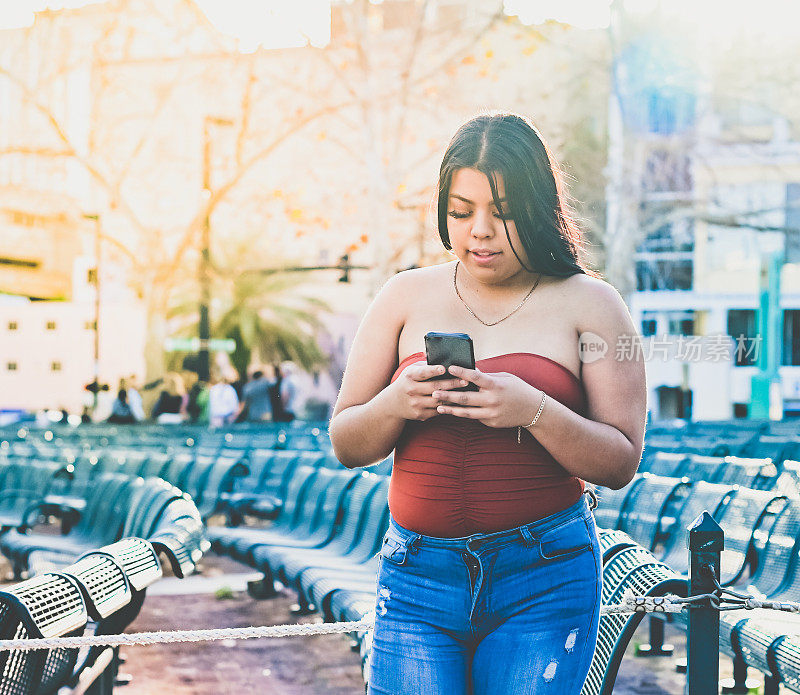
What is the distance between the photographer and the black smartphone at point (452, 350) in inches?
75.1

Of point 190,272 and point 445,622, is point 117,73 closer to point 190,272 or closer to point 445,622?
point 190,272

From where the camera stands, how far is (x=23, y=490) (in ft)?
32.6

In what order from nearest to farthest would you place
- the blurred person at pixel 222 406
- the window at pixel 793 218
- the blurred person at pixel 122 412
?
the blurred person at pixel 222 406 < the blurred person at pixel 122 412 < the window at pixel 793 218

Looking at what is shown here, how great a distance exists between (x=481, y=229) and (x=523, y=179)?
4.9 inches

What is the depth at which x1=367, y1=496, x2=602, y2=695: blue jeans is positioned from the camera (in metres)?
1.97

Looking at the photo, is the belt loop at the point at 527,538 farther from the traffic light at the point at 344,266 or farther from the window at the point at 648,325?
the window at the point at 648,325

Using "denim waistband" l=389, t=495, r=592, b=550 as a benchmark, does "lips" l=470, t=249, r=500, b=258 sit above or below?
above

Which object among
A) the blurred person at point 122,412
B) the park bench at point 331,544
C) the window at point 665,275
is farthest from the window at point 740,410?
the park bench at point 331,544

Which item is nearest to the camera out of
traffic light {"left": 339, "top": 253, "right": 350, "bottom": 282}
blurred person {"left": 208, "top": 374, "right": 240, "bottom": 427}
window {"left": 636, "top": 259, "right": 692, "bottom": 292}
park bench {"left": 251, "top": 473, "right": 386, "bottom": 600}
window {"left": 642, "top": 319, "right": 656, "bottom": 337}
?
park bench {"left": 251, "top": 473, "right": 386, "bottom": 600}

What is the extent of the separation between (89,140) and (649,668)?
78.8 ft

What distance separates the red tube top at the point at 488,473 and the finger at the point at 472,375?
14cm

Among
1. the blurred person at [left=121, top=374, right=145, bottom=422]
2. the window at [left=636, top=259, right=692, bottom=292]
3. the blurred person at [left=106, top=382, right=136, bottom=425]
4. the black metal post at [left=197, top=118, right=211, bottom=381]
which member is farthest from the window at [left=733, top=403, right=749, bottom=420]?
the blurred person at [left=106, top=382, right=136, bottom=425]

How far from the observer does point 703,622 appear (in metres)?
2.81

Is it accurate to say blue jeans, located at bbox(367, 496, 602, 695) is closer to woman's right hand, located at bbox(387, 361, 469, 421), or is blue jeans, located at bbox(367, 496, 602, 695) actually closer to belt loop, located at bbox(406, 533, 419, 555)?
belt loop, located at bbox(406, 533, 419, 555)
